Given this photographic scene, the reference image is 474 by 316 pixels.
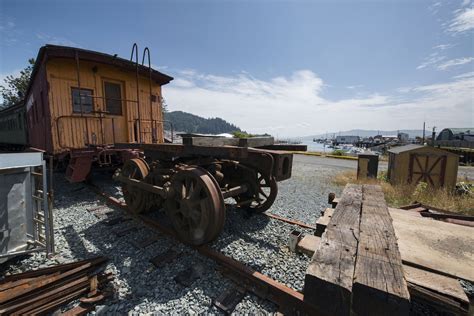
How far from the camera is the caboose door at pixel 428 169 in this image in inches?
315

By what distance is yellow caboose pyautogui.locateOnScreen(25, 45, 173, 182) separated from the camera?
252 inches

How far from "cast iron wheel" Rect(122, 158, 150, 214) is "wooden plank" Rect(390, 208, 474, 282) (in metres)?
4.06

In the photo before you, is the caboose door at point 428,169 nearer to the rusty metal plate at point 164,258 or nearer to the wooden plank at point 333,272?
the wooden plank at point 333,272

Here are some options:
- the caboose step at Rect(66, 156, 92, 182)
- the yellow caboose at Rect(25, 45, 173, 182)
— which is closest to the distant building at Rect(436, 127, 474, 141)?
the yellow caboose at Rect(25, 45, 173, 182)

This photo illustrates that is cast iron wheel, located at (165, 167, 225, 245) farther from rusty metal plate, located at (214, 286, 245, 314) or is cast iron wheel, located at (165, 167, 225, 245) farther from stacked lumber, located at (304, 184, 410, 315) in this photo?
stacked lumber, located at (304, 184, 410, 315)

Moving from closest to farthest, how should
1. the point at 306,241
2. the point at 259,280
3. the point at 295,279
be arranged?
the point at 306,241
the point at 259,280
the point at 295,279

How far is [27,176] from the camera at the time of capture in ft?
8.89

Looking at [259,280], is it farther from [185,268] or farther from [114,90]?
[114,90]

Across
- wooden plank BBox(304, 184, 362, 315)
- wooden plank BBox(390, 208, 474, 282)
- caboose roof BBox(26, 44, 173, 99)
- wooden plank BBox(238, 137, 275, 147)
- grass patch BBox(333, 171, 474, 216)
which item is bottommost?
grass patch BBox(333, 171, 474, 216)

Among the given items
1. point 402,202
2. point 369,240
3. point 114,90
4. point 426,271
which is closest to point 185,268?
point 369,240

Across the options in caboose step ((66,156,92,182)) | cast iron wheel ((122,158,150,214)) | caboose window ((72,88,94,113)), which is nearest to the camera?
cast iron wheel ((122,158,150,214))

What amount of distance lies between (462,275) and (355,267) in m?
0.86

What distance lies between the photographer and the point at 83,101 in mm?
7527

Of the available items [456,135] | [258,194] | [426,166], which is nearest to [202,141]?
[258,194]
